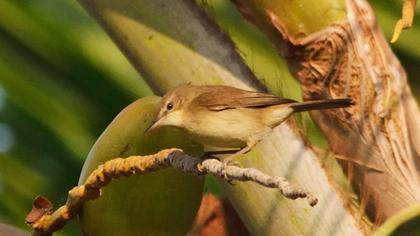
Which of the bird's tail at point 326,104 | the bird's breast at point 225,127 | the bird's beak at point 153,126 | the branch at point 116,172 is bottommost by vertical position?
the bird's tail at point 326,104

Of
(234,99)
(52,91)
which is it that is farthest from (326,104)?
(52,91)

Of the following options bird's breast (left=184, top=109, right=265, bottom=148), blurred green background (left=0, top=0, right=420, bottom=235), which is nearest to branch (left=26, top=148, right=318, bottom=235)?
bird's breast (left=184, top=109, right=265, bottom=148)

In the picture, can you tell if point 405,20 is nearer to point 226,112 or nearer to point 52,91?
point 226,112

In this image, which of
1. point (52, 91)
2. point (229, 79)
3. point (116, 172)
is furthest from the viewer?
point (52, 91)

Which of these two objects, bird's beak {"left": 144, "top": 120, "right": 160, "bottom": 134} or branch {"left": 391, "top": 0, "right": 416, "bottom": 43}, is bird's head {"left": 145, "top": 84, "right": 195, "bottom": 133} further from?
branch {"left": 391, "top": 0, "right": 416, "bottom": 43}

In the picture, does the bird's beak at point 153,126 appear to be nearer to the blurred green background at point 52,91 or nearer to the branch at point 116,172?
the branch at point 116,172

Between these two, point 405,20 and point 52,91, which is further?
point 52,91

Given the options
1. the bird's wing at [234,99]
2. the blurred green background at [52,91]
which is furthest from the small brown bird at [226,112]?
the blurred green background at [52,91]
